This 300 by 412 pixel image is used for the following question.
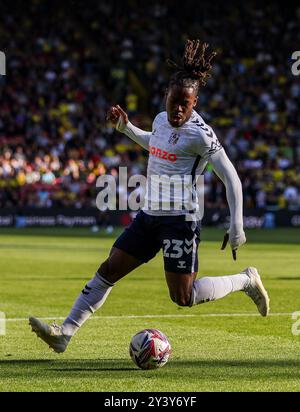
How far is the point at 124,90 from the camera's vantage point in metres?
45.5

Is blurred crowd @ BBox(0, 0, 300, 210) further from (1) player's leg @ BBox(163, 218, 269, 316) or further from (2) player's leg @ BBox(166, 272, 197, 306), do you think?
(2) player's leg @ BBox(166, 272, 197, 306)

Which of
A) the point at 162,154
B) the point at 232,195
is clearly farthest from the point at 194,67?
the point at 232,195

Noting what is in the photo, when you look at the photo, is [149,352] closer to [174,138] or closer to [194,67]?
[174,138]

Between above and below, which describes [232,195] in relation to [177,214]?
above

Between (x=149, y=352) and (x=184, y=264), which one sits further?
(x=184, y=264)

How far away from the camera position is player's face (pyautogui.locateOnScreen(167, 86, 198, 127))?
9.43 meters

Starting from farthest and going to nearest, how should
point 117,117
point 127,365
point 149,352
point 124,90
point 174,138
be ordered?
point 124,90 → point 117,117 → point 174,138 → point 127,365 → point 149,352

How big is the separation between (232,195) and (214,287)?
992 mm

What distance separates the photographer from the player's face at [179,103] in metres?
9.43

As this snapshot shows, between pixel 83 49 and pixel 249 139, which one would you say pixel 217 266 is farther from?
pixel 83 49

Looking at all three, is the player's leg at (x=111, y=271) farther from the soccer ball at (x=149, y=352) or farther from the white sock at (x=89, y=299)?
the soccer ball at (x=149, y=352)

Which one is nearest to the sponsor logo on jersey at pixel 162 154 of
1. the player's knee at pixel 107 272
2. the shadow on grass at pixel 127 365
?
the player's knee at pixel 107 272

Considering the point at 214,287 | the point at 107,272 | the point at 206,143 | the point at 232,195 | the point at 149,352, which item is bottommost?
the point at 149,352

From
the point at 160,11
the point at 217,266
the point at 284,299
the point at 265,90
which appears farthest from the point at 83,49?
the point at 284,299
